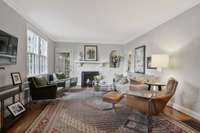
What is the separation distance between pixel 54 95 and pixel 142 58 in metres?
3.89

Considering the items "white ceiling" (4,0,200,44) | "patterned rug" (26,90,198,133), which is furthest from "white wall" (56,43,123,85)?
"patterned rug" (26,90,198,133)

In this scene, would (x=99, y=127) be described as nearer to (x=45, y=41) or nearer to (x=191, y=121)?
(x=191, y=121)

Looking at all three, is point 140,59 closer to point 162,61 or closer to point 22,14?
point 162,61

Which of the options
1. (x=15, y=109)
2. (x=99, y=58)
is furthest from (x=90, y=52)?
(x=15, y=109)

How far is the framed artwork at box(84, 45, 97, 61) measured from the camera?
9603mm

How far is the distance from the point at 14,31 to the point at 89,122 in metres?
2.85

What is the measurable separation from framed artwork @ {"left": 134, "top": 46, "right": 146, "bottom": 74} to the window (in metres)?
4.18

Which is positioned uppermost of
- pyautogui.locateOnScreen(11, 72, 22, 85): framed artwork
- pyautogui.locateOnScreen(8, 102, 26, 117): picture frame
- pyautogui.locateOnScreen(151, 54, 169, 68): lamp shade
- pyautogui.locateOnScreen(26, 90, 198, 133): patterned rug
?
pyautogui.locateOnScreen(151, 54, 169, 68): lamp shade

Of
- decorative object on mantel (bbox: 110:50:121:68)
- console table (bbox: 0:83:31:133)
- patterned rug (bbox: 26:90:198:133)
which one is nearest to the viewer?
console table (bbox: 0:83:31:133)

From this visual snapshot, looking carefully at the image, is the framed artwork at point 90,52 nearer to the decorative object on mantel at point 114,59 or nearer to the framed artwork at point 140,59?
the decorative object on mantel at point 114,59

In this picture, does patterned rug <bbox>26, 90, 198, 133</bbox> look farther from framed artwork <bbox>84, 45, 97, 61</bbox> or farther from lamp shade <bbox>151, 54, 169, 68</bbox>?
framed artwork <bbox>84, 45, 97, 61</bbox>

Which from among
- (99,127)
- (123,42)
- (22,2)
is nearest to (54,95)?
(99,127)

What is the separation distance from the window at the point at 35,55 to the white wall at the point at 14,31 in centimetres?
72

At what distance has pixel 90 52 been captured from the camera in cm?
965
